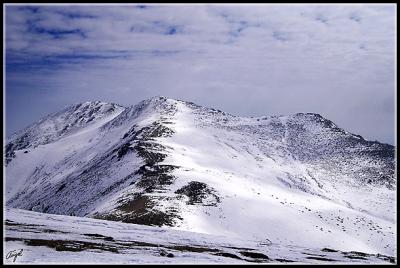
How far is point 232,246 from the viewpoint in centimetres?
2011

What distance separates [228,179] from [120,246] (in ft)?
136

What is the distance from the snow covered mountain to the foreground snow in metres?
14.9

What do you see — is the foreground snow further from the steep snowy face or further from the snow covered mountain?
the steep snowy face

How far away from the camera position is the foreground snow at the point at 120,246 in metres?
14.5

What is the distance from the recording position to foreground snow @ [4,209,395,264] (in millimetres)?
14484

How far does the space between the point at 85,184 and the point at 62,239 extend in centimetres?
4856

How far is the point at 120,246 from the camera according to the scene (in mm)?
16828

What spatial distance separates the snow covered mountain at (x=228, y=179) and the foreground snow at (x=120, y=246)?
14.9 meters

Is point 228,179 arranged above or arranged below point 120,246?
above
